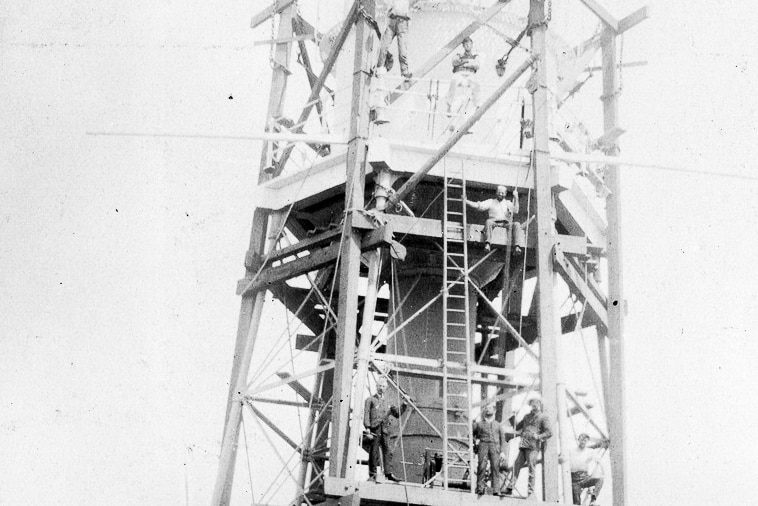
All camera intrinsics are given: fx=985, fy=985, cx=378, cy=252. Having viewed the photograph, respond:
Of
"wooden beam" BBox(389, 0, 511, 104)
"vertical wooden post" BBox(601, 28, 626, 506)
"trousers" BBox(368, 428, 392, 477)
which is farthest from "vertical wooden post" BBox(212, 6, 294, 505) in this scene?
"vertical wooden post" BBox(601, 28, 626, 506)

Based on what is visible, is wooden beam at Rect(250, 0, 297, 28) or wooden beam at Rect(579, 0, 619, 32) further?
wooden beam at Rect(250, 0, 297, 28)

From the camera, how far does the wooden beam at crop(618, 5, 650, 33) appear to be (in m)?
19.2

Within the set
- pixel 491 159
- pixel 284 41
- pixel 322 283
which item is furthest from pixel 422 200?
pixel 284 41

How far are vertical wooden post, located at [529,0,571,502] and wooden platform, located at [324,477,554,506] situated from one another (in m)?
0.92

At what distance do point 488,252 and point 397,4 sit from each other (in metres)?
4.59

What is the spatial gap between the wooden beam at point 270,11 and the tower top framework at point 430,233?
0.05 m

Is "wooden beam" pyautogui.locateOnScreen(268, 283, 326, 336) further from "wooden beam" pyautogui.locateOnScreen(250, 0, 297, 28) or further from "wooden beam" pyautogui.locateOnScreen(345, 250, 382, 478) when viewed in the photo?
"wooden beam" pyautogui.locateOnScreen(250, 0, 297, 28)

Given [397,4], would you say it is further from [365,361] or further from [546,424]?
[546,424]

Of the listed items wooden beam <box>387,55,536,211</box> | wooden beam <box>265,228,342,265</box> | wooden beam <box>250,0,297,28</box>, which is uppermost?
wooden beam <box>250,0,297,28</box>

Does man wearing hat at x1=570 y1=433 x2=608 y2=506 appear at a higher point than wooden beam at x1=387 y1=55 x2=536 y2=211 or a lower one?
lower


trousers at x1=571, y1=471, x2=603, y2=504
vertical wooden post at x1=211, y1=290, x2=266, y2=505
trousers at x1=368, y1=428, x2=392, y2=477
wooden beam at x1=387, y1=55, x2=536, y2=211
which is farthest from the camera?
vertical wooden post at x1=211, y1=290, x2=266, y2=505

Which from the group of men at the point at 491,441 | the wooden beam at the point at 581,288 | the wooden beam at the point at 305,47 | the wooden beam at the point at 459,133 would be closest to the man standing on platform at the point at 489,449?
the group of men at the point at 491,441

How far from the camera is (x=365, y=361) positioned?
1567 centimetres

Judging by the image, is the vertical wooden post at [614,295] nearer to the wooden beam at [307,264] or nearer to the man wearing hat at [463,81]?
the man wearing hat at [463,81]
